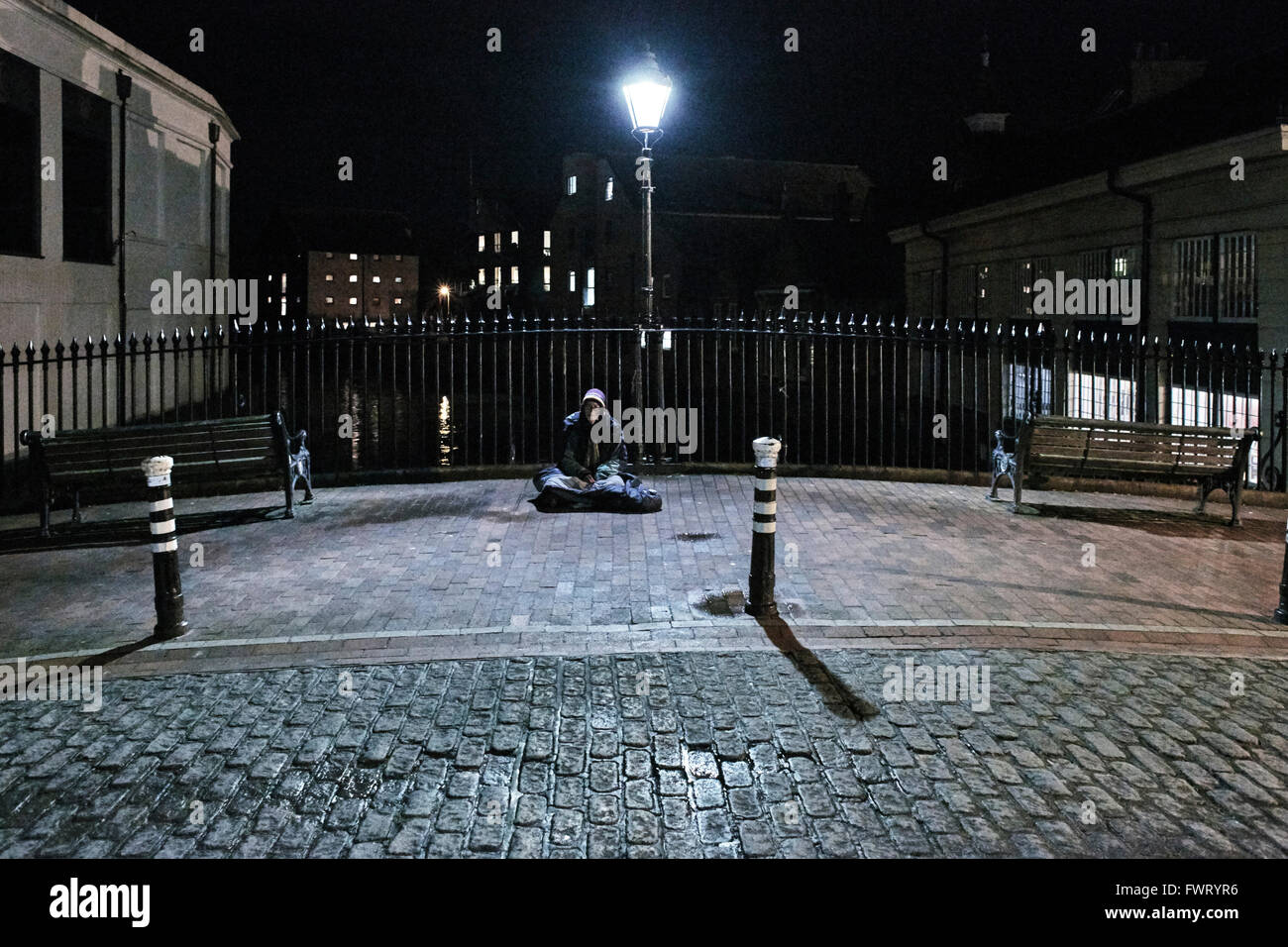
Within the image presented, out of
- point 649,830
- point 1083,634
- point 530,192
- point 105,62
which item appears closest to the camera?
point 649,830

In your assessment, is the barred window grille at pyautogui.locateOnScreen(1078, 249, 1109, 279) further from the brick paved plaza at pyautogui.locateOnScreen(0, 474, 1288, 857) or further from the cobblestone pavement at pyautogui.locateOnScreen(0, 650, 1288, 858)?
the cobblestone pavement at pyautogui.locateOnScreen(0, 650, 1288, 858)

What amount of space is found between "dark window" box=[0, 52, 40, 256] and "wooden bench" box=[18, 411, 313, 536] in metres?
7.18

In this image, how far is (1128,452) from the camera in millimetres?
11398

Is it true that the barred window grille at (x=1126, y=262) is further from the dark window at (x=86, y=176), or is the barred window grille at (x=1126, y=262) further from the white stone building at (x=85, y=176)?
the dark window at (x=86, y=176)

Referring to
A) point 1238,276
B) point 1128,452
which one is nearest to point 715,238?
point 1238,276

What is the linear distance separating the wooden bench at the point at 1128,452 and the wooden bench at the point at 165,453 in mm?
7810

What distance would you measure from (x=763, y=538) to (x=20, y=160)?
14791 millimetres

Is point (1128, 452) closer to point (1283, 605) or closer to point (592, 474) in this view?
point (1283, 605)

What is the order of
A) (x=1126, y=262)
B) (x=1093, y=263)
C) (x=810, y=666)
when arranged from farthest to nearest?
(x=1093, y=263) < (x=1126, y=262) < (x=810, y=666)

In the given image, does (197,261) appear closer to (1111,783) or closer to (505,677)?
(505,677)

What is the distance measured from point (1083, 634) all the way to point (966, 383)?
64.2 feet
